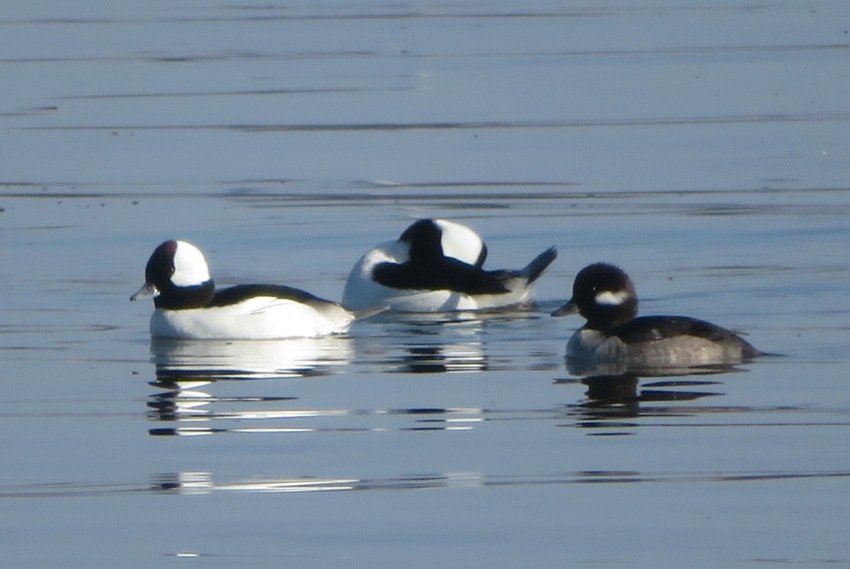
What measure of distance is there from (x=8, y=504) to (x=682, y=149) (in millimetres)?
12879

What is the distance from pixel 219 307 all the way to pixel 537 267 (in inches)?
98.9

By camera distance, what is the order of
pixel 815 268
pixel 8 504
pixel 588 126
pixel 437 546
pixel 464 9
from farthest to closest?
pixel 464 9 < pixel 588 126 < pixel 815 268 < pixel 8 504 < pixel 437 546

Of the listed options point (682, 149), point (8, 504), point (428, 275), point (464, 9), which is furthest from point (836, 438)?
point (464, 9)

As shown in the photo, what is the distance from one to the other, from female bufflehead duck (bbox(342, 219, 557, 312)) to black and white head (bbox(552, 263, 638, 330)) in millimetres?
1944

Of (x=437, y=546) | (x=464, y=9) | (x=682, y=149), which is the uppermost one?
(x=464, y=9)

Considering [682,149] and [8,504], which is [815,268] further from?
[8,504]

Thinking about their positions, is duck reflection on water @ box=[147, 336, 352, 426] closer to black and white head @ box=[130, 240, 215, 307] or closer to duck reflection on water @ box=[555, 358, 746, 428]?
black and white head @ box=[130, 240, 215, 307]

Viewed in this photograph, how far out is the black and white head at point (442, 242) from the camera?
15531mm

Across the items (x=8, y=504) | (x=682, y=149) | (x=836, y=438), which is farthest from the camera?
(x=682, y=149)

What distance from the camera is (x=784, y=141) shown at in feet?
68.6

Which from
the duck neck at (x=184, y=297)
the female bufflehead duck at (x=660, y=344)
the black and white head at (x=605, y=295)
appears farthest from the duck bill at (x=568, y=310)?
the duck neck at (x=184, y=297)

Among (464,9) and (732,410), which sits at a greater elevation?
(464,9)

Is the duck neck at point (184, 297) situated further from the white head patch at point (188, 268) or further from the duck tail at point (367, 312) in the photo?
the duck tail at point (367, 312)

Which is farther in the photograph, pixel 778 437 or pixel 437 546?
pixel 778 437
